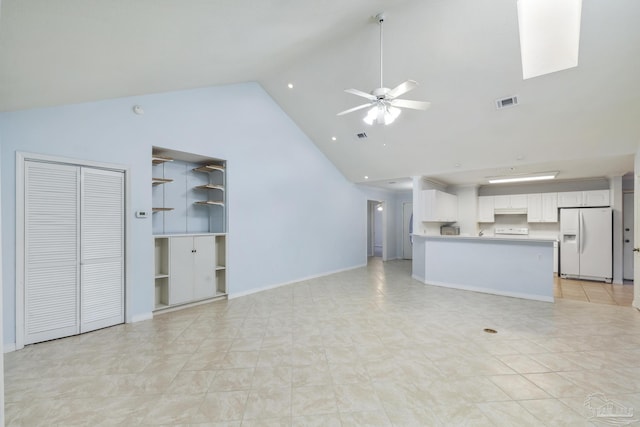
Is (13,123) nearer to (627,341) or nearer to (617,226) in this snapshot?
(627,341)

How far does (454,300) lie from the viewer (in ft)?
16.1

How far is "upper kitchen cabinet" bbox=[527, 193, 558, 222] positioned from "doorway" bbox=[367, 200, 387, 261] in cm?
380

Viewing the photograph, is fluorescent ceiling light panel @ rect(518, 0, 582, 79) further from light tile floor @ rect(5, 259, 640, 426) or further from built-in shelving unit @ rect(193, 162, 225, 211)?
built-in shelving unit @ rect(193, 162, 225, 211)

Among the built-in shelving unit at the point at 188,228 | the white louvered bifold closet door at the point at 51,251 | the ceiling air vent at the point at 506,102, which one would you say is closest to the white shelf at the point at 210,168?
the built-in shelving unit at the point at 188,228

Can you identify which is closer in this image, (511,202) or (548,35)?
(548,35)

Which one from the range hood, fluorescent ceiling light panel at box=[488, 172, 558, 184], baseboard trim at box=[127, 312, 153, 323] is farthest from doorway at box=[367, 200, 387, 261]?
baseboard trim at box=[127, 312, 153, 323]

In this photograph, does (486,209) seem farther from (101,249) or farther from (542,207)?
(101,249)

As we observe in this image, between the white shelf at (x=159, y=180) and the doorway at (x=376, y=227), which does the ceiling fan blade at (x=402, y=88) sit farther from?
the doorway at (x=376, y=227)

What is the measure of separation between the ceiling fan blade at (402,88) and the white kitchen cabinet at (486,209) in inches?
237

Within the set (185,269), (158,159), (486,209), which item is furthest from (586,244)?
(158,159)

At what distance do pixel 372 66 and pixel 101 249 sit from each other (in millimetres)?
4323

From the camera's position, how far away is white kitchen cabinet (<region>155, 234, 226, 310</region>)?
4406 millimetres

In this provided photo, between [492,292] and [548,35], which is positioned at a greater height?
[548,35]

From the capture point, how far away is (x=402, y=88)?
282 centimetres
